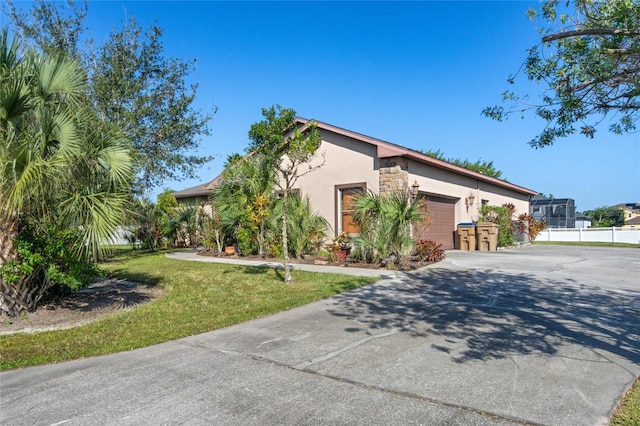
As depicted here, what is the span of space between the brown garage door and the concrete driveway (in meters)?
8.21

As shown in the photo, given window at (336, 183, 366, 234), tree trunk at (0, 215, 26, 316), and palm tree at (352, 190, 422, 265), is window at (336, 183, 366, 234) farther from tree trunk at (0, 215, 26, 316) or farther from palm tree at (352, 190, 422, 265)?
tree trunk at (0, 215, 26, 316)

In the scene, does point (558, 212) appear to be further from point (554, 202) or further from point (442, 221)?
point (442, 221)

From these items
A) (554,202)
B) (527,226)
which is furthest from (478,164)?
(527,226)

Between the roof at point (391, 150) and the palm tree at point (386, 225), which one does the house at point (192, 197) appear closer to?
the roof at point (391, 150)

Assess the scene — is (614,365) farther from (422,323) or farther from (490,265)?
(490,265)

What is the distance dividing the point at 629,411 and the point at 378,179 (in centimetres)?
1064

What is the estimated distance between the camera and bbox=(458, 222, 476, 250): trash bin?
16469 mm

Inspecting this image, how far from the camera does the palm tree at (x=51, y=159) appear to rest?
5688 millimetres

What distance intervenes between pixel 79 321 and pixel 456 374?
592 cm

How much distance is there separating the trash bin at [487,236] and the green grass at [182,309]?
353 inches

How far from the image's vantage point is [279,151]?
29.8ft

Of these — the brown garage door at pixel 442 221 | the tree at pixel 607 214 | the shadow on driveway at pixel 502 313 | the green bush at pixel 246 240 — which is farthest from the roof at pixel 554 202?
the tree at pixel 607 214

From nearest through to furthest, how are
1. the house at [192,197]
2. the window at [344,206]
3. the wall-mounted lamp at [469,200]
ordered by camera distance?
1. the window at [344,206]
2. the wall-mounted lamp at [469,200]
3. the house at [192,197]

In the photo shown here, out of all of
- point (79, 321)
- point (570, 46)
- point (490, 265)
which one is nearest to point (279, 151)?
point (79, 321)
